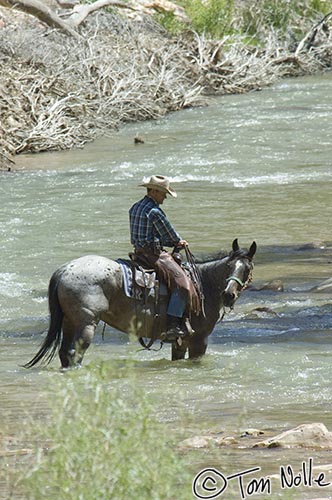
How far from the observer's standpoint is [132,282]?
1020cm

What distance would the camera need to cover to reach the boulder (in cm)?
694

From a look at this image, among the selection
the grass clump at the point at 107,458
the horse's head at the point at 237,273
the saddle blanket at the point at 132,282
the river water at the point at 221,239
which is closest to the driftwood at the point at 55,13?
the river water at the point at 221,239

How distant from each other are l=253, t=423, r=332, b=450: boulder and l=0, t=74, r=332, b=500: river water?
140mm

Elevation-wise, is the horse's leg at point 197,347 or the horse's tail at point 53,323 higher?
the horse's tail at point 53,323

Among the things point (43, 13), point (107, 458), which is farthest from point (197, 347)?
point (43, 13)

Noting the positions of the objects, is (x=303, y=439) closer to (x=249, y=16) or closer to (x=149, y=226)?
(x=149, y=226)

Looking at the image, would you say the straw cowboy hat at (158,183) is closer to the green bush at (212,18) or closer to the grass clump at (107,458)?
the grass clump at (107,458)

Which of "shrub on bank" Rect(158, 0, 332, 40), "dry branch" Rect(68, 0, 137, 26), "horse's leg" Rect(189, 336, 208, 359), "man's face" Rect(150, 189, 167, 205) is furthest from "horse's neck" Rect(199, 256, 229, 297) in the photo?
"shrub on bank" Rect(158, 0, 332, 40)

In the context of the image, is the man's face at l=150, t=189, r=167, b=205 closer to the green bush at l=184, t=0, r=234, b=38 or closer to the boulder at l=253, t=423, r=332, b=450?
the boulder at l=253, t=423, r=332, b=450

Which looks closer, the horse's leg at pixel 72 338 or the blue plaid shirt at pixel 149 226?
the horse's leg at pixel 72 338

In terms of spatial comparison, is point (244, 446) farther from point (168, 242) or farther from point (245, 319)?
point (245, 319)

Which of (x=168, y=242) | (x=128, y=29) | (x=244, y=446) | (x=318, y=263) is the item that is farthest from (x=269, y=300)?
(x=128, y=29)

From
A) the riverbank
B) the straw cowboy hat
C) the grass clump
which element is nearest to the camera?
the grass clump

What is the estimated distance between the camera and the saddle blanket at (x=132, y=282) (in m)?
10.2
